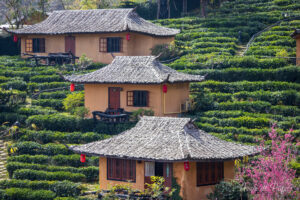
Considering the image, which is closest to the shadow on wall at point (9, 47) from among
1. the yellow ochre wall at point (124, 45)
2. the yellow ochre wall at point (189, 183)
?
the yellow ochre wall at point (124, 45)

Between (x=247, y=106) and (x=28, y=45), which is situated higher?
(x=28, y=45)

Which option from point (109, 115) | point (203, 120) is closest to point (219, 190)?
point (203, 120)

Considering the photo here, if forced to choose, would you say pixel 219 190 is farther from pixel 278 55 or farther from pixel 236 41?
pixel 236 41

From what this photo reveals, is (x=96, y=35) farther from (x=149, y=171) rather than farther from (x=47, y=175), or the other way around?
(x=149, y=171)

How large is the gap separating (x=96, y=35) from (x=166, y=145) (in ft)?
82.9

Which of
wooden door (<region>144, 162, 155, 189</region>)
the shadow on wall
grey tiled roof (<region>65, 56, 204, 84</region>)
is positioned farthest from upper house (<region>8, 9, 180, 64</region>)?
wooden door (<region>144, 162, 155, 189</region>)

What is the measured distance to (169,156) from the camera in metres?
26.1

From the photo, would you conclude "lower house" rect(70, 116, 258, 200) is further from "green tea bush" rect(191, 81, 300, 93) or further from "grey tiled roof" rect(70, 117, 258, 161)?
"green tea bush" rect(191, 81, 300, 93)

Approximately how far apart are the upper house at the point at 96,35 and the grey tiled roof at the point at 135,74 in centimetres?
882

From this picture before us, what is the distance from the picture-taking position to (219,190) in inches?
1029

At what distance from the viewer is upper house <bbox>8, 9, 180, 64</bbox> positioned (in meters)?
49.8

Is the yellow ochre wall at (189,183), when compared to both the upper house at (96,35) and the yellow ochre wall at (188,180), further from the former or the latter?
the upper house at (96,35)

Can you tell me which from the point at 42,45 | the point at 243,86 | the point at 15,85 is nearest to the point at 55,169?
the point at 15,85

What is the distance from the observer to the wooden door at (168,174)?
88.3 ft
